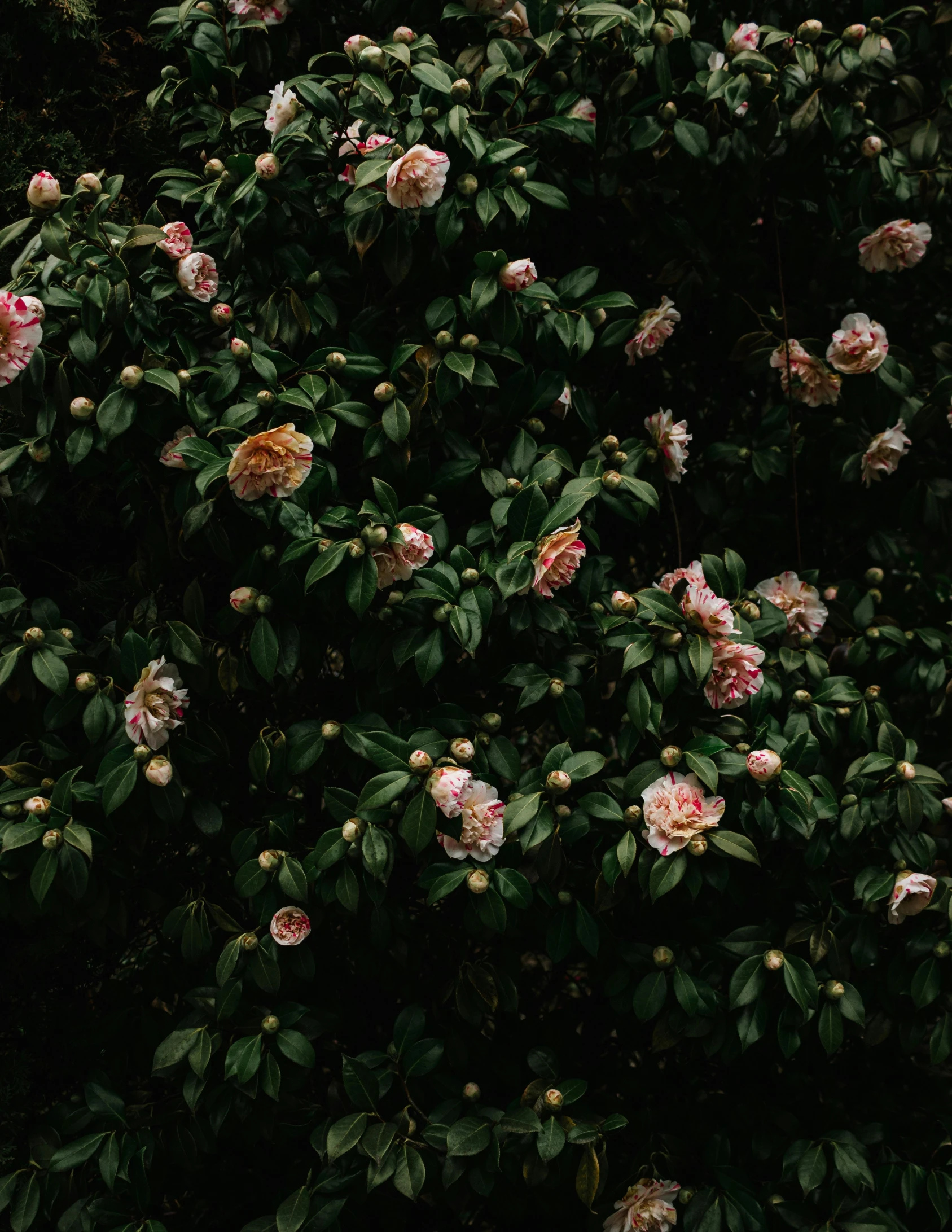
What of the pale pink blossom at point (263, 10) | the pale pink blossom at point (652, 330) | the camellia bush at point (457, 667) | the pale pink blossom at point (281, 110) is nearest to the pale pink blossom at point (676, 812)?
the camellia bush at point (457, 667)

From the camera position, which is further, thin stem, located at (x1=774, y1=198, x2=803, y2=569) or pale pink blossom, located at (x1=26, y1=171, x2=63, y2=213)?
thin stem, located at (x1=774, y1=198, x2=803, y2=569)

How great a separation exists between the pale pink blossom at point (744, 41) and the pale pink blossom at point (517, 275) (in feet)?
1.77

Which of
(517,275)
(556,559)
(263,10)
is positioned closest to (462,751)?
(556,559)

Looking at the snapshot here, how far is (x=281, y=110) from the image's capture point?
1.51 m

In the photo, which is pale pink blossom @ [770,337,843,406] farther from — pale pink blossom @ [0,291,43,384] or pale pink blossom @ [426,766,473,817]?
pale pink blossom @ [0,291,43,384]

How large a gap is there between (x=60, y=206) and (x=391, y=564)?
2.41 ft

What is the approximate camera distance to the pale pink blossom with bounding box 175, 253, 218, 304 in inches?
59.7

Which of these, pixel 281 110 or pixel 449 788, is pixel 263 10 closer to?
pixel 281 110

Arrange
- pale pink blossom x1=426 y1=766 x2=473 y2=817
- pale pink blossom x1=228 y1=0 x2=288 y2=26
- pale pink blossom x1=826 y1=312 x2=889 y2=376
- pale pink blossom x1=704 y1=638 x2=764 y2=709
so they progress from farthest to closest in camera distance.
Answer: pale pink blossom x1=826 y1=312 x2=889 y2=376
pale pink blossom x1=228 y1=0 x2=288 y2=26
pale pink blossom x1=704 y1=638 x2=764 y2=709
pale pink blossom x1=426 y1=766 x2=473 y2=817

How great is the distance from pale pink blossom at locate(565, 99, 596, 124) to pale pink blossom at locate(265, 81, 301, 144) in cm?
44

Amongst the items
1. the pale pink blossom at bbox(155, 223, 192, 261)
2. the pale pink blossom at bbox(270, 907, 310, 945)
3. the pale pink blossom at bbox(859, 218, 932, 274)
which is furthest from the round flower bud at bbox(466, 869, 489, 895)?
the pale pink blossom at bbox(859, 218, 932, 274)

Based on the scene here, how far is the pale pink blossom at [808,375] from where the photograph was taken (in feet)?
6.08

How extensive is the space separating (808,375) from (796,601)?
1.40 ft

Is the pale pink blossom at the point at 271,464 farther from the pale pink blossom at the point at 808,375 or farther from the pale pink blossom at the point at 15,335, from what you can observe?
the pale pink blossom at the point at 808,375
